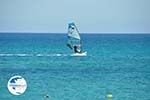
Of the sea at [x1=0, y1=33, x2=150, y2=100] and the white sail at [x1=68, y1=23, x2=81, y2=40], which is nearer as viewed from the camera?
the sea at [x1=0, y1=33, x2=150, y2=100]

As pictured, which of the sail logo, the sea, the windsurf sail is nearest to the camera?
the sail logo

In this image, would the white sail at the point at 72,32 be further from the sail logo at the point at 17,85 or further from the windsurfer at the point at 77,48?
the sail logo at the point at 17,85

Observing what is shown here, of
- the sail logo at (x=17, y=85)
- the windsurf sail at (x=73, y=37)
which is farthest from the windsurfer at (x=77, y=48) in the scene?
the sail logo at (x=17, y=85)

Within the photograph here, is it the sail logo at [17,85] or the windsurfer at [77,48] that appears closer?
the sail logo at [17,85]

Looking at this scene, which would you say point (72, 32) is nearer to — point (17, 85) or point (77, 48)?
point (77, 48)

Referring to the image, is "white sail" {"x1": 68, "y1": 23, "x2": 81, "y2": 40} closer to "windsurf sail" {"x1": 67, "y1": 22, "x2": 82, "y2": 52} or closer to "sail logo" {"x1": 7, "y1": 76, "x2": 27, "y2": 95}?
"windsurf sail" {"x1": 67, "y1": 22, "x2": 82, "y2": 52}

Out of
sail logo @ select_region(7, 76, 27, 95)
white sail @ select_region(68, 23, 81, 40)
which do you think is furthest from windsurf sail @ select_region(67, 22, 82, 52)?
sail logo @ select_region(7, 76, 27, 95)

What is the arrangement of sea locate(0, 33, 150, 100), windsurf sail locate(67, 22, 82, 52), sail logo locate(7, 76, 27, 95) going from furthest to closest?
windsurf sail locate(67, 22, 82, 52)
sea locate(0, 33, 150, 100)
sail logo locate(7, 76, 27, 95)

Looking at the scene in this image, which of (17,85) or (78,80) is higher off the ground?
(17,85)

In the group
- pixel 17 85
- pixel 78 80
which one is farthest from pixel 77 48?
pixel 17 85

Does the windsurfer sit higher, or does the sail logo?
the sail logo

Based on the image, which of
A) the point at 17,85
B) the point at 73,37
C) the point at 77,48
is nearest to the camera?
the point at 17,85

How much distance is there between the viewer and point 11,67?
74562 mm

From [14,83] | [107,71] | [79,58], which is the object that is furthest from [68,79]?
[14,83]
